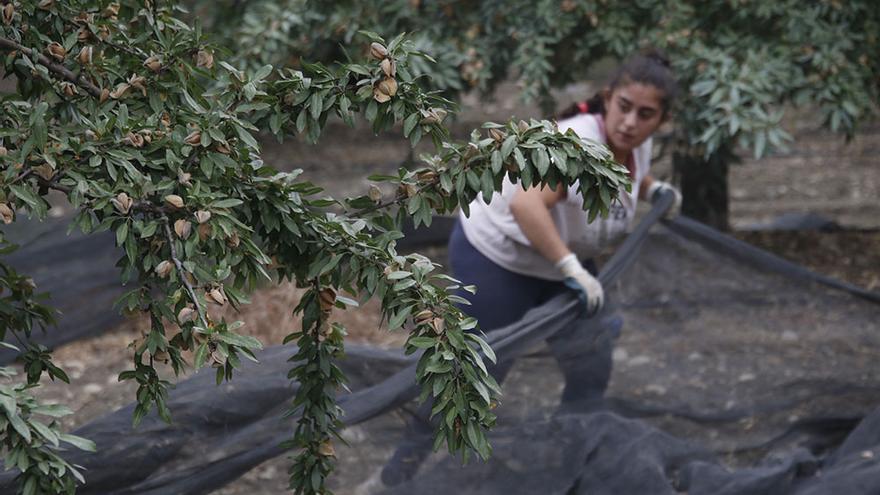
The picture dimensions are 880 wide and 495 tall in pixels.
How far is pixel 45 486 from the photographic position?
1.82 metres

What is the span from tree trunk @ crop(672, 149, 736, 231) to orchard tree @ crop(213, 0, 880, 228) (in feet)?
2.08

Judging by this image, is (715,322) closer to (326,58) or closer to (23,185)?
Answer: (326,58)

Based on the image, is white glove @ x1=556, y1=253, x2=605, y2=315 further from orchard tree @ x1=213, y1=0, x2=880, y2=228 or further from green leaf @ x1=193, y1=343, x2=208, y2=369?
green leaf @ x1=193, y1=343, x2=208, y2=369

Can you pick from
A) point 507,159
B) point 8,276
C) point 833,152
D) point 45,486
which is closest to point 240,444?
point 8,276

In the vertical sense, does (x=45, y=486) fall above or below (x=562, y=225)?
below

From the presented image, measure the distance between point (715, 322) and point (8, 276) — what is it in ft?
8.96

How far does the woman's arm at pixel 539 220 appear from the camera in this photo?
10.7ft

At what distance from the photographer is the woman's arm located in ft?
10.7

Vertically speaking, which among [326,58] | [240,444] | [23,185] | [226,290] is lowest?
[240,444]

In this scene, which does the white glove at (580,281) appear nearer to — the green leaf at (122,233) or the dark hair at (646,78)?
the dark hair at (646,78)

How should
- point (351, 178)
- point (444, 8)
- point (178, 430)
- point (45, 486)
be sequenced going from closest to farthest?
point (45, 486) < point (178, 430) < point (444, 8) < point (351, 178)

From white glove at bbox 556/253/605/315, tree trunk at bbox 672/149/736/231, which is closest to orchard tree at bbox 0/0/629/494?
white glove at bbox 556/253/605/315

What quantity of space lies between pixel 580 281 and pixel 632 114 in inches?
22.7

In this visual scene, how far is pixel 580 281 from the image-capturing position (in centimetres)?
335
